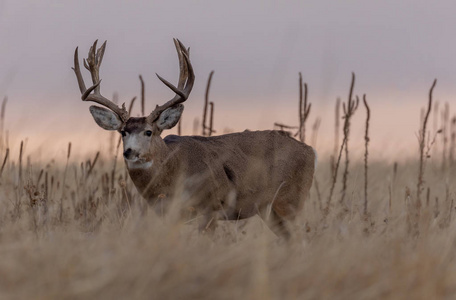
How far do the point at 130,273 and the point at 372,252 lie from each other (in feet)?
5.50

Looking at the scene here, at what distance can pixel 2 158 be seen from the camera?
852cm

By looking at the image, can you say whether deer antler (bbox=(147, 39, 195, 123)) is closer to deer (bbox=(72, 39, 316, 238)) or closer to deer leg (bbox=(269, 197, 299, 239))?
deer (bbox=(72, 39, 316, 238))

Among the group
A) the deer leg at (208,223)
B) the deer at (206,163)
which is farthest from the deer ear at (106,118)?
the deer leg at (208,223)

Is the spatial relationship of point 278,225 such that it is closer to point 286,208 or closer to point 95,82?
point 286,208

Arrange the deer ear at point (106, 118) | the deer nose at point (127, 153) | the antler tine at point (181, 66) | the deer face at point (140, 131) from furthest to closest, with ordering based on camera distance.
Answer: the antler tine at point (181, 66)
the deer ear at point (106, 118)
the deer face at point (140, 131)
the deer nose at point (127, 153)

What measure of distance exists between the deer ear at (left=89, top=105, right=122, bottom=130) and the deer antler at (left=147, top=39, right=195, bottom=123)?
423 mm

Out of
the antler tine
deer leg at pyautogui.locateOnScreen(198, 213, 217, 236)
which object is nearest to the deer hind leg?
deer leg at pyautogui.locateOnScreen(198, 213, 217, 236)

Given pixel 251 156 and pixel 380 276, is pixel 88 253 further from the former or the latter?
pixel 251 156

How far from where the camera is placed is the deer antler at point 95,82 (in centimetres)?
789

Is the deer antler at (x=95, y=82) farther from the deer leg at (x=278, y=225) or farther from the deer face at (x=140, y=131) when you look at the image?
the deer leg at (x=278, y=225)

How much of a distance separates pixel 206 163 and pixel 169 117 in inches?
25.6

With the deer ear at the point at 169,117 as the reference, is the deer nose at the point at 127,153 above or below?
below

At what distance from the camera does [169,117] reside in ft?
25.7

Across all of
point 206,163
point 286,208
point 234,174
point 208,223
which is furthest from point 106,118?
point 286,208
